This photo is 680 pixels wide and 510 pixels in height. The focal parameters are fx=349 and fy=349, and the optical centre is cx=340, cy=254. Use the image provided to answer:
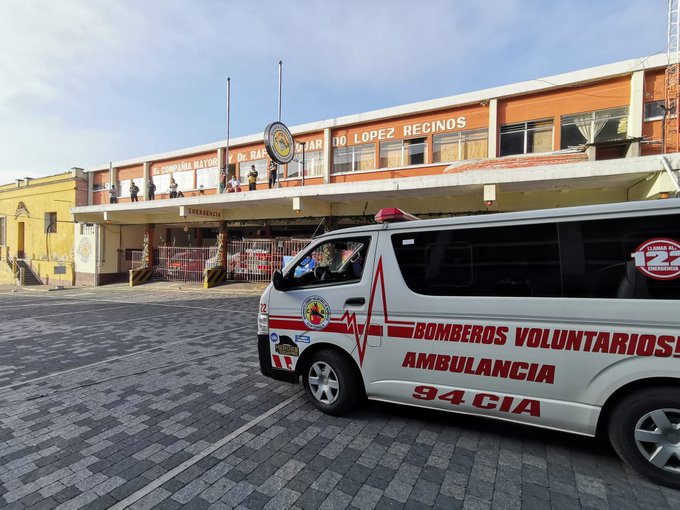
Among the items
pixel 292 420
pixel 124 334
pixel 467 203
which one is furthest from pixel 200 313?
pixel 467 203

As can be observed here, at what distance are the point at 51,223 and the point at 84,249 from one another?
4929mm

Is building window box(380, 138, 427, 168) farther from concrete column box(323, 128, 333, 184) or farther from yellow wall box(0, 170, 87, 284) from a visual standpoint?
yellow wall box(0, 170, 87, 284)

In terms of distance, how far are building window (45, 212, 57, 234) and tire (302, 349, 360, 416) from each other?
2855 centimetres

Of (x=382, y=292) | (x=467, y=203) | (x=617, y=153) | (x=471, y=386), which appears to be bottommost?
(x=471, y=386)

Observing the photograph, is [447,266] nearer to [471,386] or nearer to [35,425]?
[471,386]

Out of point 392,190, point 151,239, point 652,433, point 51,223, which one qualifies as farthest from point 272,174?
point 51,223

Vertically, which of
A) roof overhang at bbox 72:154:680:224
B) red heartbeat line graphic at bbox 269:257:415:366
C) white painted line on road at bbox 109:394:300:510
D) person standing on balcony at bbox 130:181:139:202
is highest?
person standing on balcony at bbox 130:181:139:202

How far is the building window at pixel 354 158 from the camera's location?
51.6 feet

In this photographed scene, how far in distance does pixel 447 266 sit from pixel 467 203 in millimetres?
10767

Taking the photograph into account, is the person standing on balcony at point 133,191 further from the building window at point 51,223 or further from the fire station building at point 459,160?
the building window at point 51,223

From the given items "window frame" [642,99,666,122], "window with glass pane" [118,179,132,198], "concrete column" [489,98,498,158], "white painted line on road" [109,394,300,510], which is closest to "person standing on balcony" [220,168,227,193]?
"window with glass pane" [118,179,132,198]

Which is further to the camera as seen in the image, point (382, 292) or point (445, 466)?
point (382, 292)

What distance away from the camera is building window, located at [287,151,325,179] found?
1698 centimetres

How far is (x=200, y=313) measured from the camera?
10.8 m
